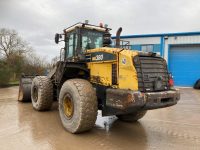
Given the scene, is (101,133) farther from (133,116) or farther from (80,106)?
(133,116)

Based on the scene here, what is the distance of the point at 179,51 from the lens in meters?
22.8

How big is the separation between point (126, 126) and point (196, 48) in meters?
17.1

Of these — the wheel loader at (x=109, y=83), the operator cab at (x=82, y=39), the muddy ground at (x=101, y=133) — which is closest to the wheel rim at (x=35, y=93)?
the muddy ground at (x=101, y=133)

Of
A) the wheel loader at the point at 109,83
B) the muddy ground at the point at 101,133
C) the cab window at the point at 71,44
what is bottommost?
the muddy ground at the point at 101,133

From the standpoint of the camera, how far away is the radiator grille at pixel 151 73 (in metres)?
5.46

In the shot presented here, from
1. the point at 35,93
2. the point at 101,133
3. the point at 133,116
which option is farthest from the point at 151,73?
the point at 35,93

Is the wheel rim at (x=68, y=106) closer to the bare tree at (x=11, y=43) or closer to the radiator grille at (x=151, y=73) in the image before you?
the radiator grille at (x=151, y=73)

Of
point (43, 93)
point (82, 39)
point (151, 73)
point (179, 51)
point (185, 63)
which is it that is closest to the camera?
point (151, 73)

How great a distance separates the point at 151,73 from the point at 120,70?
0.73 m

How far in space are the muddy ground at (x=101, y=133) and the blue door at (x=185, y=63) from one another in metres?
14.5

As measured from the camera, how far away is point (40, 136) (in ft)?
19.3

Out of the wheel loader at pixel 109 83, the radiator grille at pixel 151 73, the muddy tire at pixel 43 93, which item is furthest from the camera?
the muddy tire at pixel 43 93

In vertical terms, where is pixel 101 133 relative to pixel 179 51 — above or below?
below

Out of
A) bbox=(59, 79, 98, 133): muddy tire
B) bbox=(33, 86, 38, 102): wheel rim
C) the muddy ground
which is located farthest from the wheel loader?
bbox=(33, 86, 38, 102): wheel rim
